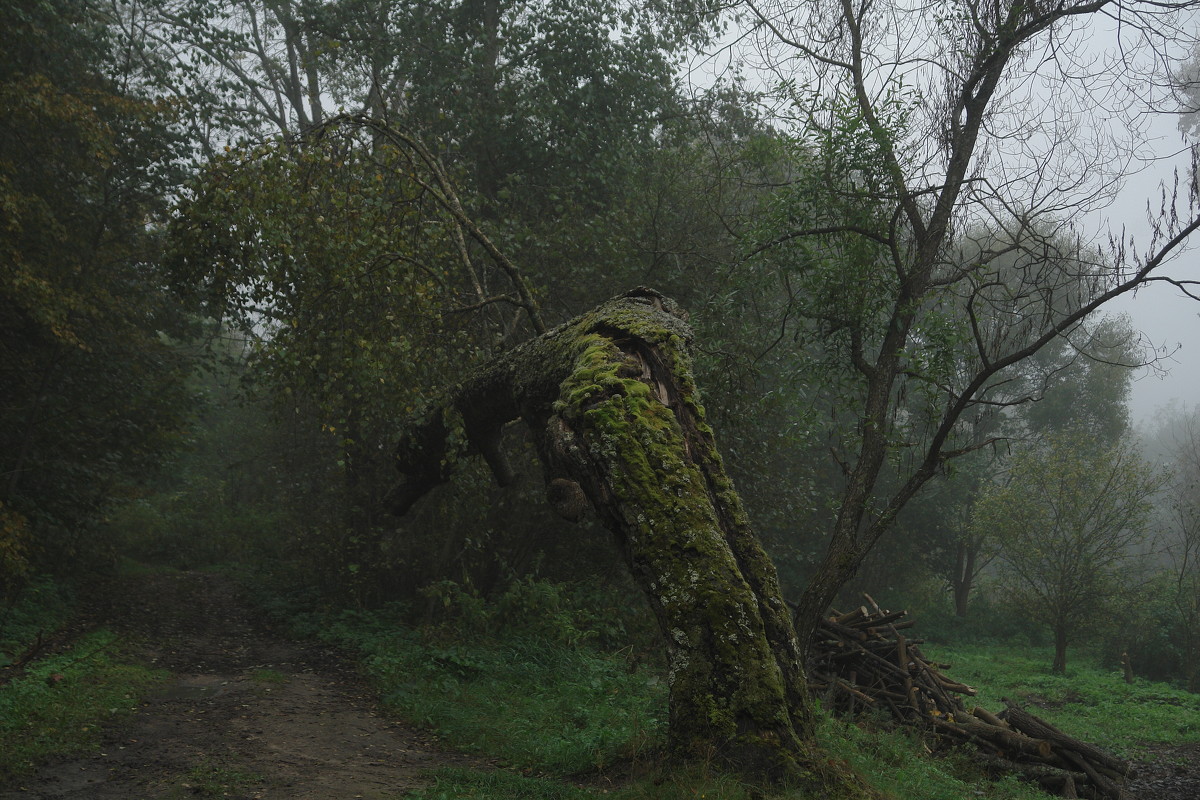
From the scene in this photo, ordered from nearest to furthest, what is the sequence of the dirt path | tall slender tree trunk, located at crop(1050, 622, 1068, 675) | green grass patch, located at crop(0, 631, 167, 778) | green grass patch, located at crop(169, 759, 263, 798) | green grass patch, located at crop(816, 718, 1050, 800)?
1. green grass patch, located at crop(169, 759, 263, 798)
2. the dirt path
3. green grass patch, located at crop(0, 631, 167, 778)
4. green grass patch, located at crop(816, 718, 1050, 800)
5. tall slender tree trunk, located at crop(1050, 622, 1068, 675)

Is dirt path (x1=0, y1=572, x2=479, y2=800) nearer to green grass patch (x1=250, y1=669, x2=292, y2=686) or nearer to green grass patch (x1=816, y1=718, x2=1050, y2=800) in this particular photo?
green grass patch (x1=250, y1=669, x2=292, y2=686)

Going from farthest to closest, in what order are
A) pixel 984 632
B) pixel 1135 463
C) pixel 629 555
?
pixel 984 632, pixel 1135 463, pixel 629 555

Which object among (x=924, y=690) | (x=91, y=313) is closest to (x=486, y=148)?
(x=91, y=313)

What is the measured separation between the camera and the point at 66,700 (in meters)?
6.97

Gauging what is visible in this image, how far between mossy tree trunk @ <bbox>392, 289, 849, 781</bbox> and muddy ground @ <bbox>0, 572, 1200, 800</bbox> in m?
2.15

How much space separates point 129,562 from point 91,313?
289 inches

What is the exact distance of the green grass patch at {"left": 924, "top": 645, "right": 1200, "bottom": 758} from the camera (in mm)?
13438

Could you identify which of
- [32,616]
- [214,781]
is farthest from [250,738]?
[32,616]

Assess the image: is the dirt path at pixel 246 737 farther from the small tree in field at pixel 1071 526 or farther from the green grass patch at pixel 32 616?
the small tree in field at pixel 1071 526

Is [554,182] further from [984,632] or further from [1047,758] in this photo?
[984,632]

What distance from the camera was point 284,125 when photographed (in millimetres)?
20078

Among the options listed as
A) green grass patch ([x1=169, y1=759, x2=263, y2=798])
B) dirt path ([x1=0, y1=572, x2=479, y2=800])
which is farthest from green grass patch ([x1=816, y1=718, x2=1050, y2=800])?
green grass patch ([x1=169, y1=759, x2=263, y2=798])

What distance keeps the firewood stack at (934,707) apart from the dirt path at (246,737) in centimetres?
582

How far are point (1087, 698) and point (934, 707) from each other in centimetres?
891
